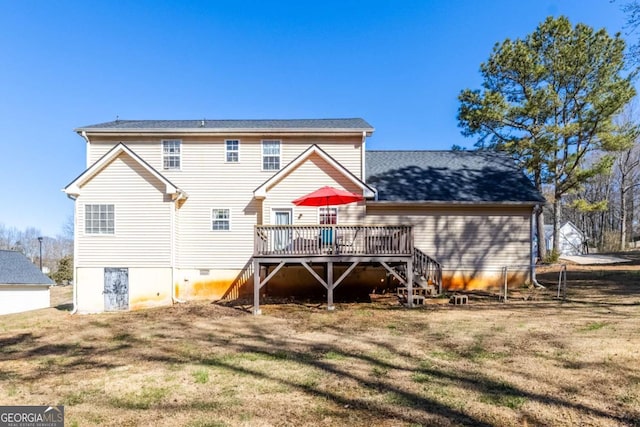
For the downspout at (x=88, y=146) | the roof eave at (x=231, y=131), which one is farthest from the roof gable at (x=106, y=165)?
the downspout at (x=88, y=146)

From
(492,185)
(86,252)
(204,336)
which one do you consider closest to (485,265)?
(492,185)

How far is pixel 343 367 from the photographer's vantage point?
7.62 meters

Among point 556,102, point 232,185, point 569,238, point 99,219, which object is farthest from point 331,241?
point 569,238

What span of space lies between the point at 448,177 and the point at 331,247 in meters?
7.59

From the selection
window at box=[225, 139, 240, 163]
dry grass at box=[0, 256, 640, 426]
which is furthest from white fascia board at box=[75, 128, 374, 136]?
dry grass at box=[0, 256, 640, 426]

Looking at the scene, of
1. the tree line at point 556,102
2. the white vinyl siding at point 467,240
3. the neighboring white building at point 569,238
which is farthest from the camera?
the neighboring white building at point 569,238

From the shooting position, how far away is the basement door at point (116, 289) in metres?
15.8

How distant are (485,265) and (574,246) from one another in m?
39.5

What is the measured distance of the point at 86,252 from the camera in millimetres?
15938

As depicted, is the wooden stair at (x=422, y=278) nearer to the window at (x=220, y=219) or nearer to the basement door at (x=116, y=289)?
the window at (x=220, y=219)

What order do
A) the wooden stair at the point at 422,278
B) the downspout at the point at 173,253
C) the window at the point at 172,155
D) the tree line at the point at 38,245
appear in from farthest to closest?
the tree line at the point at 38,245
the window at the point at 172,155
the downspout at the point at 173,253
the wooden stair at the point at 422,278

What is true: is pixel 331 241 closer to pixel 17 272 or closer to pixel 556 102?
pixel 556 102

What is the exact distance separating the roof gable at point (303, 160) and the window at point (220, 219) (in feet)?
5.56

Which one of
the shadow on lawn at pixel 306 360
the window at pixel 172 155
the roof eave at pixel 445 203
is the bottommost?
the shadow on lawn at pixel 306 360
